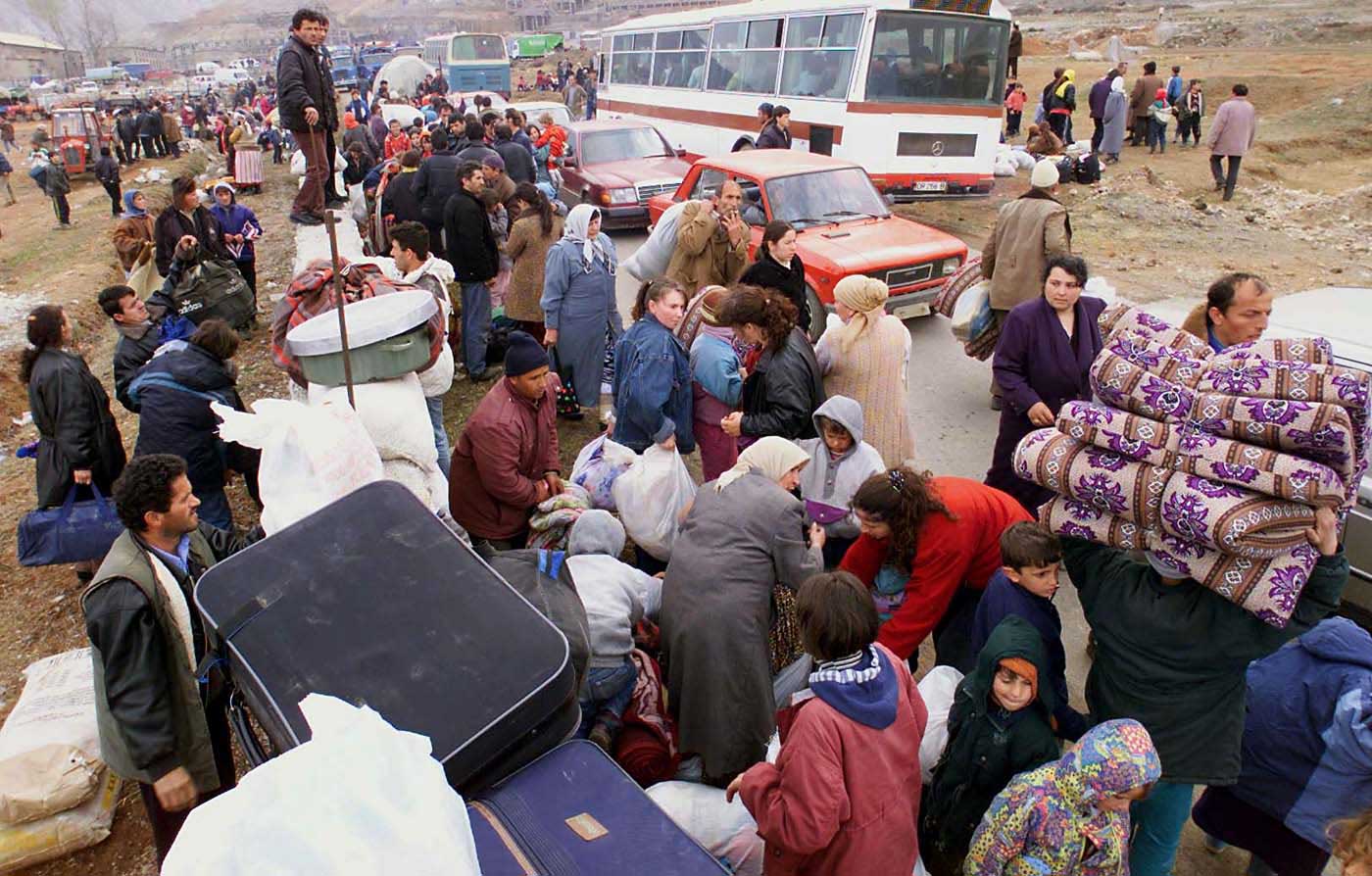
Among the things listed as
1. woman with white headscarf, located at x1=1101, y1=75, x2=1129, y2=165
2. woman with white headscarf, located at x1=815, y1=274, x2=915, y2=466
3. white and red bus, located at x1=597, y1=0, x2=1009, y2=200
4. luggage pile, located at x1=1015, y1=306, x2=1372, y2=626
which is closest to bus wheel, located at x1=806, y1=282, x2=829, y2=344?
woman with white headscarf, located at x1=815, y1=274, x2=915, y2=466

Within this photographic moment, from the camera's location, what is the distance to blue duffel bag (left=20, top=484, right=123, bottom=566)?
4.57 metres

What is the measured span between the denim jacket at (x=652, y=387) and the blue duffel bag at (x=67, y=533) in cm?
292

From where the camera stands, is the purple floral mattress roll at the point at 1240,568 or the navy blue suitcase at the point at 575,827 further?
the purple floral mattress roll at the point at 1240,568

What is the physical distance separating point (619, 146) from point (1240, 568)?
13276 millimetres

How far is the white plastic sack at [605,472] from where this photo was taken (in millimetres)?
4641

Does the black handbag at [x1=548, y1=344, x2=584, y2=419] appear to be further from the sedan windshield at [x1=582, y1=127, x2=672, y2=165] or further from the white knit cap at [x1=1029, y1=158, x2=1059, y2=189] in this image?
the sedan windshield at [x1=582, y1=127, x2=672, y2=165]

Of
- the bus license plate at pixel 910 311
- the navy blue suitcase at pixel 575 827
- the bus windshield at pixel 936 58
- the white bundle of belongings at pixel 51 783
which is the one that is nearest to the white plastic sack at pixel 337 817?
the navy blue suitcase at pixel 575 827

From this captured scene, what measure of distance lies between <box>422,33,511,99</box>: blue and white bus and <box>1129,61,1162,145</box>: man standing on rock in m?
26.7

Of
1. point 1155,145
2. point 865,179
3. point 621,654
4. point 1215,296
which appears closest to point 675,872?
point 621,654

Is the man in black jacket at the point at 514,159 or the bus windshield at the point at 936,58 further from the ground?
the bus windshield at the point at 936,58

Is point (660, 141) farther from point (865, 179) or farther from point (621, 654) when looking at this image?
point (621, 654)

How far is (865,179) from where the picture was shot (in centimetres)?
953

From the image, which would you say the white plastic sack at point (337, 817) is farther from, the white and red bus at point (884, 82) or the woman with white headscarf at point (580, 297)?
the white and red bus at point (884, 82)

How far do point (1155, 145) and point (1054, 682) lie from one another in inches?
765
